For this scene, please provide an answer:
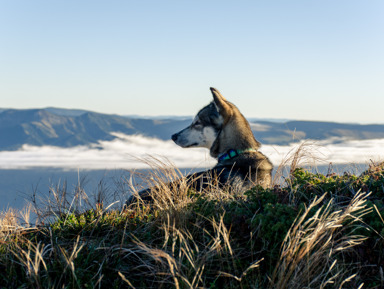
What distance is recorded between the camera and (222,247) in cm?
479

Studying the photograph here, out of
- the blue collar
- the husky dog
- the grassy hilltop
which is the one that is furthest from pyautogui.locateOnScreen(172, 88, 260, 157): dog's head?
the grassy hilltop

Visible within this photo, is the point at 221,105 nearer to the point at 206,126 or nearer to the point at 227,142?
the point at 206,126

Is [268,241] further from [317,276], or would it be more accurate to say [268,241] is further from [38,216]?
[38,216]

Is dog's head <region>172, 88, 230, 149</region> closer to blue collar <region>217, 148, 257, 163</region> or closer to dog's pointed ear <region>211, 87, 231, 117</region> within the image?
dog's pointed ear <region>211, 87, 231, 117</region>

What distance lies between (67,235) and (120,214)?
2.84ft

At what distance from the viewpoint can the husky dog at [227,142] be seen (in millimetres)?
7641

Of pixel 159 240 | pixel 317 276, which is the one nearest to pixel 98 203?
pixel 159 240

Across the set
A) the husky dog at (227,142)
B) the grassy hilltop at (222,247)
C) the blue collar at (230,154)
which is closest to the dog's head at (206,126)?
the husky dog at (227,142)

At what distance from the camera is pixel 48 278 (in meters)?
4.39

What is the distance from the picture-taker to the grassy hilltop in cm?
443

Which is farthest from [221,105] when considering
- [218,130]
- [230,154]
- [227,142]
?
[230,154]

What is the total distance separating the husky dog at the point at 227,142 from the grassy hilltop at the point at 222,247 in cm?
150

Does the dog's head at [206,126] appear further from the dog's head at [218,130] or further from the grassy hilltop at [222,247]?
the grassy hilltop at [222,247]

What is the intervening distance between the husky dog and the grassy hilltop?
59.2 inches
